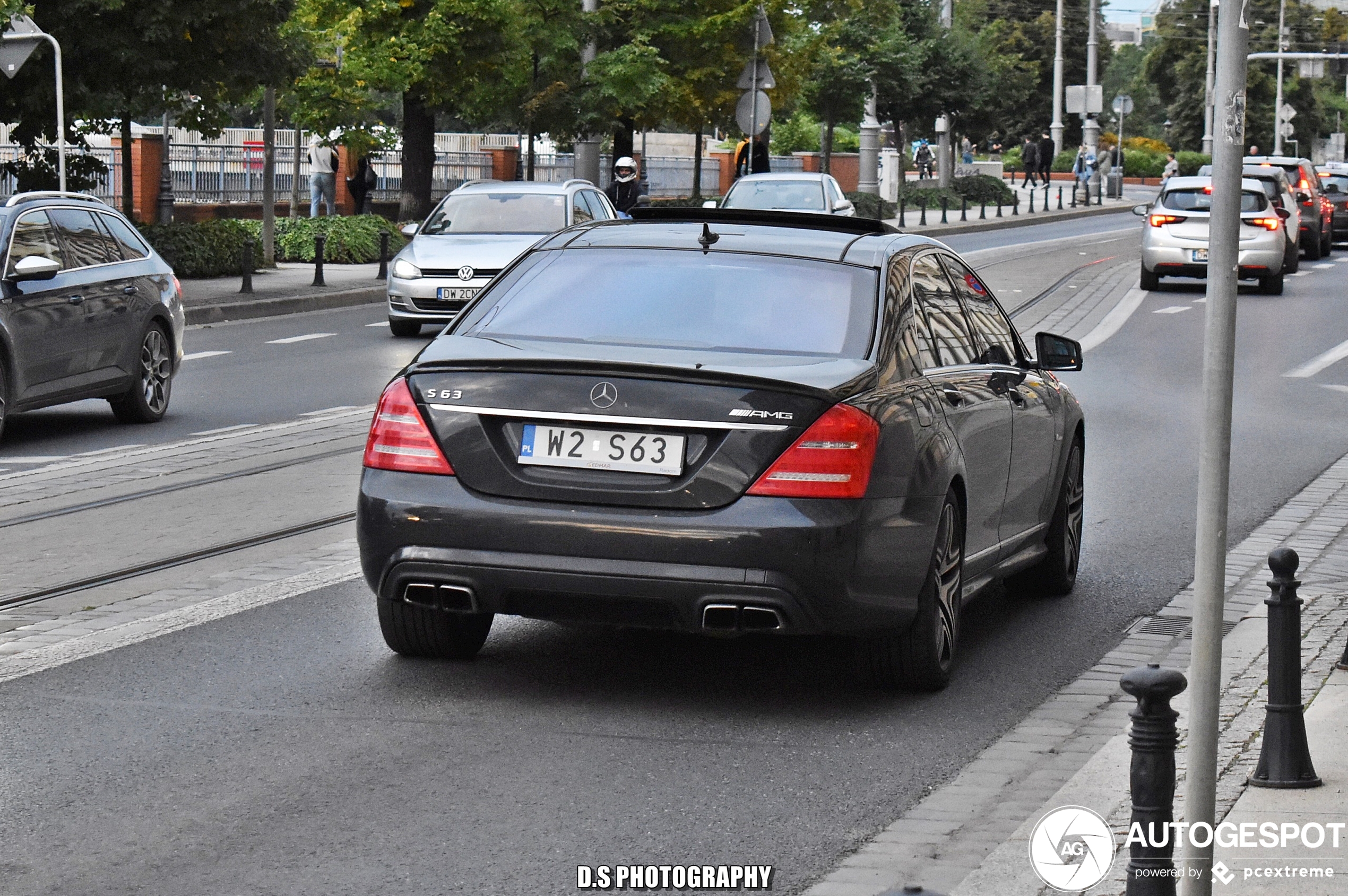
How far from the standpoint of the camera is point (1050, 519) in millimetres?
8625

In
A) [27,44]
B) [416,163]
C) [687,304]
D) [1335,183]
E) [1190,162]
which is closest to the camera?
[687,304]

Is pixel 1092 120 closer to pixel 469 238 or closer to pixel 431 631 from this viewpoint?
pixel 469 238

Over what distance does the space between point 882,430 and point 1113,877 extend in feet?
6.43

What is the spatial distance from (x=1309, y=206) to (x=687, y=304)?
105ft

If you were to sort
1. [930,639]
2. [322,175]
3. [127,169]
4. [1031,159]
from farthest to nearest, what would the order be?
[1031,159]
[322,175]
[127,169]
[930,639]

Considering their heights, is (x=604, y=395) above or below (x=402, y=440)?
above

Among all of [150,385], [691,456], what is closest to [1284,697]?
[691,456]

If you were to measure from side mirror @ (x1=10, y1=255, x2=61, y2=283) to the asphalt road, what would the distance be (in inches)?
213

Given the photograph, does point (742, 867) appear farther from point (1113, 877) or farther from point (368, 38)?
point (368, 38)

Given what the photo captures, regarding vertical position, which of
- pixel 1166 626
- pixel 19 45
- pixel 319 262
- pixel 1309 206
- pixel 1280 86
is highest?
pixel 1280 86

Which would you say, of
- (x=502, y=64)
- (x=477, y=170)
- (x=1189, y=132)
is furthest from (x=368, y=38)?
(x=1189, y=132)

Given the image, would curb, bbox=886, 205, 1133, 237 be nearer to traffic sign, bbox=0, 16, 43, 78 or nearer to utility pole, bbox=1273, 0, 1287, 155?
utility pole, bbox=1273, 0, 1287, 155

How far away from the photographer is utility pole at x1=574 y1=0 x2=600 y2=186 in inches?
1582

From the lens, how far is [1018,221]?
53.3m
